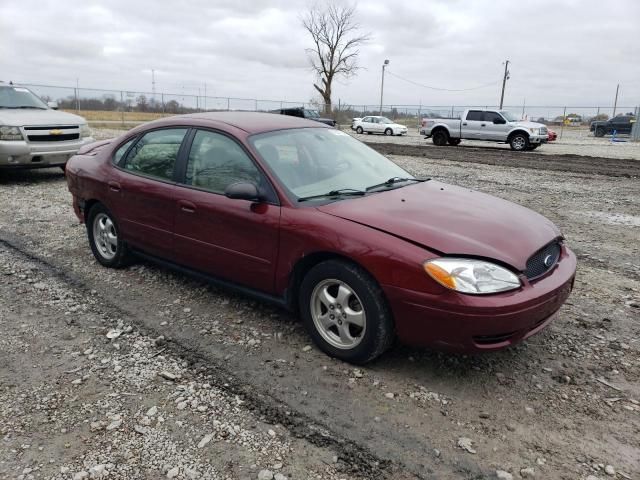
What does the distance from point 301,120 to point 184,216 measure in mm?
1376

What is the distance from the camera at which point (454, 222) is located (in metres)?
3.21

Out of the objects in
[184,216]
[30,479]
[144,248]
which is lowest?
[30,479]

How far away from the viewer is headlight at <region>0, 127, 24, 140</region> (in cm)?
873

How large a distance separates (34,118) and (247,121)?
697cm

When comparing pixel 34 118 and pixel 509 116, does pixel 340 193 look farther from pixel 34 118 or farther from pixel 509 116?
pixel 509 116

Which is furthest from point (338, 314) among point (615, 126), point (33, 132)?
point (615, 126)

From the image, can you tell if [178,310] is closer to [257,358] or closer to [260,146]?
[257,358]

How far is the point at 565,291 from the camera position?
3270 mm

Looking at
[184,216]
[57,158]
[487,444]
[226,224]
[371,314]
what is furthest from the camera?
[57,158]

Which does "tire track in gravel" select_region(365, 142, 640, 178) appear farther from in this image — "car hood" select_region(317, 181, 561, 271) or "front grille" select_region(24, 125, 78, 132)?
"car hood" select_region(317, 181, 561, 271)

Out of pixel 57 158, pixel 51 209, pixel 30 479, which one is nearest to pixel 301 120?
pixel 30 479

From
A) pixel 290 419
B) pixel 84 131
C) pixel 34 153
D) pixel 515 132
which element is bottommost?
pixel 290 419

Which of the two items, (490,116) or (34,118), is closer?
(34,118)

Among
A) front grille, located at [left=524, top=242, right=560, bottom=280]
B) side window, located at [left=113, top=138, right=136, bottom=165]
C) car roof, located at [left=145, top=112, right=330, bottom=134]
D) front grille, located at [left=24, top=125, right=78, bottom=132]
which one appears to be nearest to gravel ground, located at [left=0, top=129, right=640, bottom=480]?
front grille, located at [left=524, top=242, right=560, bottom=280]
